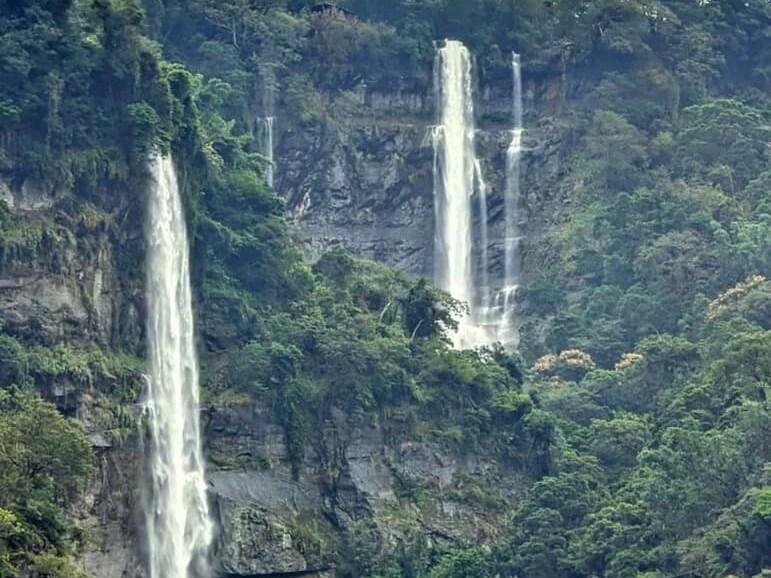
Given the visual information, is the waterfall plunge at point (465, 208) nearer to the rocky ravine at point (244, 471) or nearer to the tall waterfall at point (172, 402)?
the rocky ravine at point (244, 471)

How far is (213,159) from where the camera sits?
70750 mm

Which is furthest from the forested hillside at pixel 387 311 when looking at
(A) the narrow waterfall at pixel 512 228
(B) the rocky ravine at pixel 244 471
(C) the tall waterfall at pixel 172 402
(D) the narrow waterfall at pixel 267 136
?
(C) the tall waterfall at pixel 172 402

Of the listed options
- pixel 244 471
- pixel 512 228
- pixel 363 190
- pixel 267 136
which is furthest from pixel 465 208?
pixel 244 471

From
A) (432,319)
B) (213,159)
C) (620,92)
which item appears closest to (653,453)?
(432,319)

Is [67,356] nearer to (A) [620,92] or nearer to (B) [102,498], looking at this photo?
(B) [102,498]

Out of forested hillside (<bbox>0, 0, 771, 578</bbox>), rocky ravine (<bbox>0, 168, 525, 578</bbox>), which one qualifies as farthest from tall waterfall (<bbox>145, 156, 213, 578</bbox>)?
forested hillside (<bbox>0, 0, 771, 578</bbox>)

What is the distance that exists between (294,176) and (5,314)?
707 inches

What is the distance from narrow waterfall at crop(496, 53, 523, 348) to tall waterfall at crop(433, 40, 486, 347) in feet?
2.64

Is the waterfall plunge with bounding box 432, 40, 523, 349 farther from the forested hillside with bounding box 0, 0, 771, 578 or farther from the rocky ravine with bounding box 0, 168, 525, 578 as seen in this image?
the rocky ravine with bounding box 0, 168, 525, 578

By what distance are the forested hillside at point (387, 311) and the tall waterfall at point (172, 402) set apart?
0.51 metres

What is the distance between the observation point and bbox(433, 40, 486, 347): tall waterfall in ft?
265

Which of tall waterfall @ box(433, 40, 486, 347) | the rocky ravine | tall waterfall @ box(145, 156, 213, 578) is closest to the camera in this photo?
the rocky ravine

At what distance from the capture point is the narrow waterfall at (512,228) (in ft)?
263

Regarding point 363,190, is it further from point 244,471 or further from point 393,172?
point 244,471
